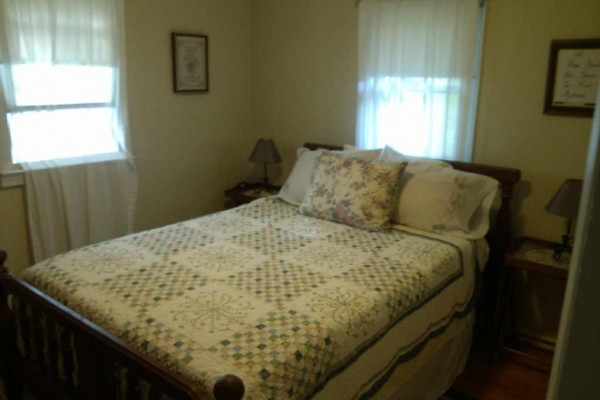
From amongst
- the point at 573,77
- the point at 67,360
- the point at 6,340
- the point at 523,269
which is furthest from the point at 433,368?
the point at 6,340

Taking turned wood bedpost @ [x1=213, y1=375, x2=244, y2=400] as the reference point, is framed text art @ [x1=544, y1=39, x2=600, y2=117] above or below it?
above

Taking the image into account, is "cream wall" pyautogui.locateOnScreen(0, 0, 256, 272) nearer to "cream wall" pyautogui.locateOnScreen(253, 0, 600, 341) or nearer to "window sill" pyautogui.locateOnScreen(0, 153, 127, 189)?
"window sill" pyautogui.locateOnScreen(0, 153, 127, 189)

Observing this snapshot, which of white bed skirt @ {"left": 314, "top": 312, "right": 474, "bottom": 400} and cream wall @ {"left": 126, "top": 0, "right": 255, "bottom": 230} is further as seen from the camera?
cream wall @ {"left": 126, "top": 0, "right": 255, "bottom": 230}

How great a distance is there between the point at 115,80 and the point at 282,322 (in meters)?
2.09

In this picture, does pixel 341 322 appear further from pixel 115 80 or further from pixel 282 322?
pixel 115 80

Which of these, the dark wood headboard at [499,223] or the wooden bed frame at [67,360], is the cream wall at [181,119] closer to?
the wooden bed frame at [67,360]

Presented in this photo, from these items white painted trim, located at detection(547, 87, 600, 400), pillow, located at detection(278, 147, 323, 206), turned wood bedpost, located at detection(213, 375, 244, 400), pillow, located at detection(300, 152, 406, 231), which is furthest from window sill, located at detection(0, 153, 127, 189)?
white painted trim, located at detection(547, 87, 600, 400)

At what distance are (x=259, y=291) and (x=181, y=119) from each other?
6.59ft

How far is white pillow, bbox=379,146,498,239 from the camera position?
256cm

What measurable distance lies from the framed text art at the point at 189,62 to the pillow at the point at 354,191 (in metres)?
1.27

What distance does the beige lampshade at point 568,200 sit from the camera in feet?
7.55

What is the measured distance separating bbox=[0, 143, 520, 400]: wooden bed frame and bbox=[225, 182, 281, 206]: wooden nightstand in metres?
1.86

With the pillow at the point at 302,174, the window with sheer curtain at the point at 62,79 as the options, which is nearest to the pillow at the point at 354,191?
the pillow at the point at 302,174

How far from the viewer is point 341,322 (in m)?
1.66
